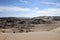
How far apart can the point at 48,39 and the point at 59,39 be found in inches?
33.5

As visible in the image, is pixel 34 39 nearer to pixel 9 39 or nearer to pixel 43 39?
pixel 43 39

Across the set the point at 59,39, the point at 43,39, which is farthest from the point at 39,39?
the point at 59,39

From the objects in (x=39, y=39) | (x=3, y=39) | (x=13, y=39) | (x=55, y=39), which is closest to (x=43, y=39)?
(x=39, y=39)

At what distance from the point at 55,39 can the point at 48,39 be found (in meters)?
0.55

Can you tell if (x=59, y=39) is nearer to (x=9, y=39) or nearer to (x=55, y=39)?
(x=55, y=39)

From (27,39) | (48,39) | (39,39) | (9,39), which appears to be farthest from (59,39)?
(9,39)

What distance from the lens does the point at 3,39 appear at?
25.5 ft

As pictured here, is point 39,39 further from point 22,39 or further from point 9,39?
point 9,39

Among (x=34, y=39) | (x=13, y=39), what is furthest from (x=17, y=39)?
(x=34, y=39)

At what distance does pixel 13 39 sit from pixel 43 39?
93.2 inches

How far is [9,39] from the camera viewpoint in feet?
25.4

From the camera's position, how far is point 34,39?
25.8 ft

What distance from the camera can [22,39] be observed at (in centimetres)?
784

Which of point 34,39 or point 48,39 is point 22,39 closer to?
point 34,39
